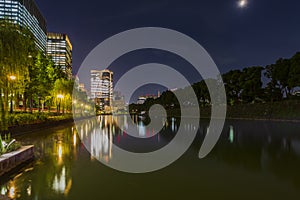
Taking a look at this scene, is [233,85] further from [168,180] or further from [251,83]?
[168,180]

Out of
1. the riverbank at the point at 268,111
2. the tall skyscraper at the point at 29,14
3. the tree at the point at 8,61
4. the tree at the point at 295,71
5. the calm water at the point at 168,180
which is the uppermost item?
the tall skyscraper at the point at 29,14

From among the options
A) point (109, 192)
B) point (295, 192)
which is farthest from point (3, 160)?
point (295, 192)

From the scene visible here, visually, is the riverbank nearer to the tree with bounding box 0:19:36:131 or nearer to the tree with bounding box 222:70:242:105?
the tree with bounding box 222:70:242:105

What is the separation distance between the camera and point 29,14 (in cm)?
12519

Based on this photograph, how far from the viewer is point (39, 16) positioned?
141 m

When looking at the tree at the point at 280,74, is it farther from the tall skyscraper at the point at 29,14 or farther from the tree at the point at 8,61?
the tall skyscraper at the point at 29,14

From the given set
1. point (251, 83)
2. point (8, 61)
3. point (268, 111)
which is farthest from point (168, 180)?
point (251, 83)

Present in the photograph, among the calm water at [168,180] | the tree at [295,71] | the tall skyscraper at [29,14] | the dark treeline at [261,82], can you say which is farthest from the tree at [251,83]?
the tall skyscraper at [29,14]

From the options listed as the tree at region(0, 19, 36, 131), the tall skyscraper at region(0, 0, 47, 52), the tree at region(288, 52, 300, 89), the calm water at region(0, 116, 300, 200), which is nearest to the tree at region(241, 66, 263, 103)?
the tree at region(288, 52, 300, 89)

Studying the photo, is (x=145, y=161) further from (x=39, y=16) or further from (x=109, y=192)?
(x=39, y=16)

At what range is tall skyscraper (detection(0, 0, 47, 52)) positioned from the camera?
112m

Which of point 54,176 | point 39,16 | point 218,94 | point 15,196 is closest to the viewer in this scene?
point 15,196

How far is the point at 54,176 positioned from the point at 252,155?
8.07 metres

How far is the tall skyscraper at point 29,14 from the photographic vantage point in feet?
368
